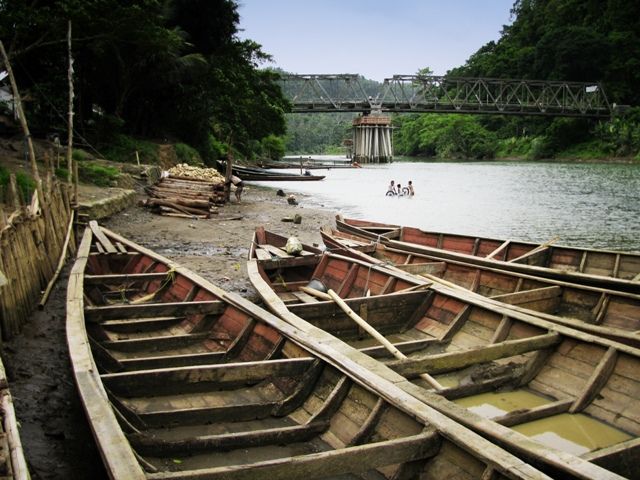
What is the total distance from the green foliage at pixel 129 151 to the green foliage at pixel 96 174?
5.77 metres

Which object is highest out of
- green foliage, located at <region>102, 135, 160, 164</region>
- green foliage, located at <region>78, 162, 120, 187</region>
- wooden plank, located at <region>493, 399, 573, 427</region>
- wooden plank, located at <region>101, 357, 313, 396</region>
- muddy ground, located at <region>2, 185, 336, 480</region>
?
green foliage, located at <region>102, 135, 160, 164</region>

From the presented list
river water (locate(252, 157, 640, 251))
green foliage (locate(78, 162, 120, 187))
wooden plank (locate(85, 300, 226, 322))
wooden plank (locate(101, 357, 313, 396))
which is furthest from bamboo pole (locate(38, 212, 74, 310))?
river water (locate(252, 157, 640, 251))

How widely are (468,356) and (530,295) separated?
2505mm

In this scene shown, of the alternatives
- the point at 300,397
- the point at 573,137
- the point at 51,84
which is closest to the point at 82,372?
the point at 300,397

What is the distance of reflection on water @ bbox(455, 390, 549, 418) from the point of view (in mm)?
4926

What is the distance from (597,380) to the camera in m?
4.70

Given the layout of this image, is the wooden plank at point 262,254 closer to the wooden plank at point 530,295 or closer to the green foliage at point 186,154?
the wooden plank at point 530,295

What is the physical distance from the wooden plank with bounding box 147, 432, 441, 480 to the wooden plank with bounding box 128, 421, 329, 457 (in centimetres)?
75

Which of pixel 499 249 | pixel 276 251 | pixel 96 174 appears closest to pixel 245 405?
pixel 276 251

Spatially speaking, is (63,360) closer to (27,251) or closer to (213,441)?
(27,251)

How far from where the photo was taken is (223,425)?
4375 millimetres

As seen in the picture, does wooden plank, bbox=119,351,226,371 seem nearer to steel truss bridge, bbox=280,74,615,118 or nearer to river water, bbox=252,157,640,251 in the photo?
river water, bbox=252,157,640,251

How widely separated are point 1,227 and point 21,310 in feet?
3.63

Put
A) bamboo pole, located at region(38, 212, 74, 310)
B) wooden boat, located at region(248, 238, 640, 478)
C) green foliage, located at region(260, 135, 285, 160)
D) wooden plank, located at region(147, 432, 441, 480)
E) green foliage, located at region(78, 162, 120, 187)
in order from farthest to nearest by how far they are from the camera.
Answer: green foliage, located at region(260, 135, 285, 160) → green foliage, located at region(78, 162, 120, 187) → bamboo pole, located at region(38, 212, 74, 310) → wooden boat, located at region(248, 238, 640, 478) → wooden plank, located at region(147, 432, 441, 480)
